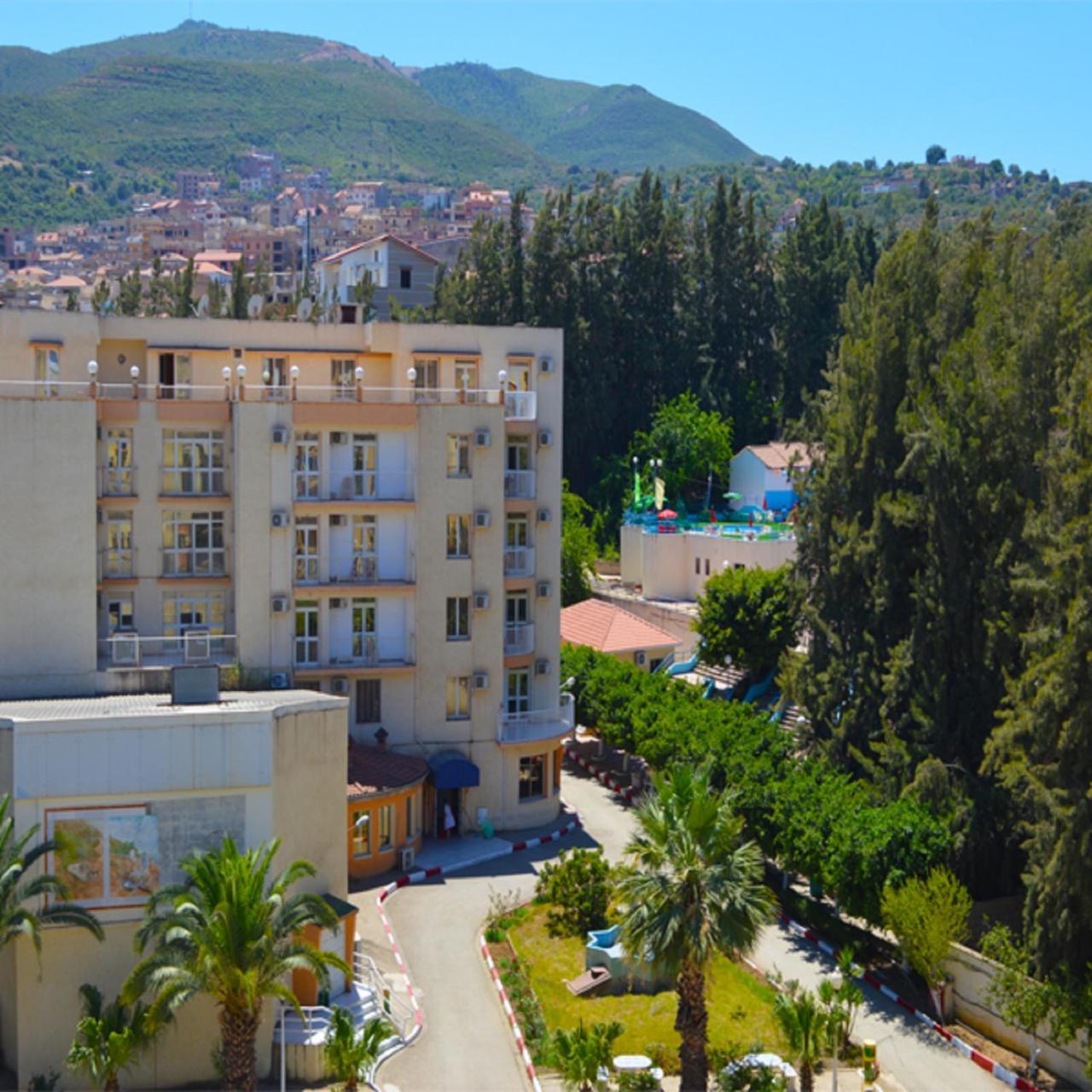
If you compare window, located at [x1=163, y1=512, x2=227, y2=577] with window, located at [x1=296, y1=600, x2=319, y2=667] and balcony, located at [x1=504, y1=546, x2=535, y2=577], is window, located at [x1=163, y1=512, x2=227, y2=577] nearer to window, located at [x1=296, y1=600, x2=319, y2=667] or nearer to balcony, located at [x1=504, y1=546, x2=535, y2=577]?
window, located at [x1=296, y1=600, x2=319, y2=667]

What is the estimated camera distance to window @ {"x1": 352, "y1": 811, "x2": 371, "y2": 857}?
118ft

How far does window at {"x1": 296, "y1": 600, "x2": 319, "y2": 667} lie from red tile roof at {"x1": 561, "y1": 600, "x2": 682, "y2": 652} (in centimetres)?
1646

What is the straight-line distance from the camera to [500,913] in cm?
3400

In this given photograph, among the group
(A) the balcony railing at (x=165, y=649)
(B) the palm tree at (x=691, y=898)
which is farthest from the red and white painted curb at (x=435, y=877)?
(A) the balcony railing at (x=165, y=649)

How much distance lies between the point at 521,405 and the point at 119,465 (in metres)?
9.92

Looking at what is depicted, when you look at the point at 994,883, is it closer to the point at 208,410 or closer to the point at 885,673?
the point at 885,673

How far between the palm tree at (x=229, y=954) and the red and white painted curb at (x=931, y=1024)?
37.9 ft

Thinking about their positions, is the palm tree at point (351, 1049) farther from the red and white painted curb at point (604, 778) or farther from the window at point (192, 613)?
the red and white painted curb at point (604, 778)

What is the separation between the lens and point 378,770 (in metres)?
37.2

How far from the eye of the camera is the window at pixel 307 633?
38094 mm

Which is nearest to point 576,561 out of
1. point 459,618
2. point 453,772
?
point 459,618

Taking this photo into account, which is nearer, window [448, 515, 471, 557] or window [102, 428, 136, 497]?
window [102, 428, 136, 497]

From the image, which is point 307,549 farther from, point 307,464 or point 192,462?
point 192,462

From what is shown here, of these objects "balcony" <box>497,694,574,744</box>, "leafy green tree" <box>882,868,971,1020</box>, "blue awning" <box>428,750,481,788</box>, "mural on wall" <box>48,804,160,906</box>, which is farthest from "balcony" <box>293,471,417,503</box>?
"leafy green tree" <box>882,868,971,1020</box>
